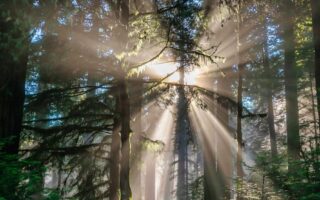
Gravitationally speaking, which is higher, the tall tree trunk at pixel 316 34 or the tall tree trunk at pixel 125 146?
the tall tree trunk at pixel 316 34

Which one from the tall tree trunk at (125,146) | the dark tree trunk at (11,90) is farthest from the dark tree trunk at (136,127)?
the dark tree trunk at (11,90)

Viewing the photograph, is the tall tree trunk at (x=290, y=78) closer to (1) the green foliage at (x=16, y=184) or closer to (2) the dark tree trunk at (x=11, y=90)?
(2) the dark tree trunk at (x=11, y=90)

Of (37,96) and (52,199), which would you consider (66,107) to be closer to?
(37,96)

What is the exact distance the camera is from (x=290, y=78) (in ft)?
53.4

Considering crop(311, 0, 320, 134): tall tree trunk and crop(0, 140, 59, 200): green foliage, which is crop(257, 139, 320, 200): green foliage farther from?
crop(0, 140, 59, 200): green foliage

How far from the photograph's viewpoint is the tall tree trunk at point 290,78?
14.6m

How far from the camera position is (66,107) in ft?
36.8

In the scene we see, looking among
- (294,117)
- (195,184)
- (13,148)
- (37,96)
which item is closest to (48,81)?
(37,96)

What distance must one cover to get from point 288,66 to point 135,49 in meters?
9.20

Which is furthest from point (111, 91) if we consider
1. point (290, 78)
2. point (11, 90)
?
point (290, 78)

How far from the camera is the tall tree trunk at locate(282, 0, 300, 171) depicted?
1457cm

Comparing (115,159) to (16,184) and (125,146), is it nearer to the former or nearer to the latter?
(125,146)

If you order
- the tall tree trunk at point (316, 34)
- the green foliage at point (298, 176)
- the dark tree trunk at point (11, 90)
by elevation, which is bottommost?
the green foliage at point (298, 176)

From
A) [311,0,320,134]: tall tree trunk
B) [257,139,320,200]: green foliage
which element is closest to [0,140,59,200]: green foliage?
[257,139,320,200]: green foliage
